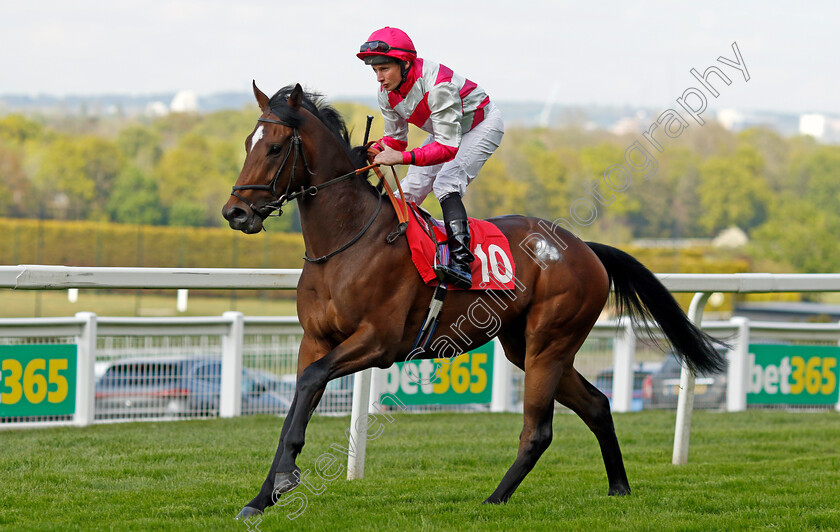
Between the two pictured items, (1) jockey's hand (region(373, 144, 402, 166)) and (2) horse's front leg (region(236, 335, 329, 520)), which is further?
(1) jockey's hand (region(373, 144, 402, 166))

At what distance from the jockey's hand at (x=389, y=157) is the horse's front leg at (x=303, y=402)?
2.39 ft

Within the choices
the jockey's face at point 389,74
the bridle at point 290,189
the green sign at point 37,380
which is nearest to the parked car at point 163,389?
the green sign at point 37,380

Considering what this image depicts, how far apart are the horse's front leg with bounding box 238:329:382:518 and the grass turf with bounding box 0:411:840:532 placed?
13 cm

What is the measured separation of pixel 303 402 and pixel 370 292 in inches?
21.0

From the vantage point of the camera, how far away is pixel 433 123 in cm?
421

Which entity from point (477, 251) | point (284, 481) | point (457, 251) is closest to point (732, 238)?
point (477, 251)

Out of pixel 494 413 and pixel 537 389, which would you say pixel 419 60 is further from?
pixel 494 413

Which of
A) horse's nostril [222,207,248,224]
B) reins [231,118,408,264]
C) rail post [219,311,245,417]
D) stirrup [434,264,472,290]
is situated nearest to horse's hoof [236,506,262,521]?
reins [231,118,408,264]

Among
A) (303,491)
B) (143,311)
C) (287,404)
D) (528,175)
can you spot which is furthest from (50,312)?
(528,175)

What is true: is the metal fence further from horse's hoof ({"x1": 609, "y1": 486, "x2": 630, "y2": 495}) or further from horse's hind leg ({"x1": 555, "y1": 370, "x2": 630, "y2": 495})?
horse's hoof ({"x1": 609, "y1": 486, "x2": 630, "y2": 495})

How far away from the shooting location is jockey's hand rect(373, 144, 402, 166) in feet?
13.5

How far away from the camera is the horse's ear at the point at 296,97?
3.94 m

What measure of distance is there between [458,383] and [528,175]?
80.0 metres

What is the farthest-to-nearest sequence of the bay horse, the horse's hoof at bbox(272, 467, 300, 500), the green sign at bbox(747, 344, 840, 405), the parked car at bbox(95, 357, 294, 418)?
the green sign at bbox(747, 344, 840, 405) < the parked car at bbox(95, 357, 294, 418) < the bay horse < the horse's hoof at bbox(272, 467, 300, 500)
